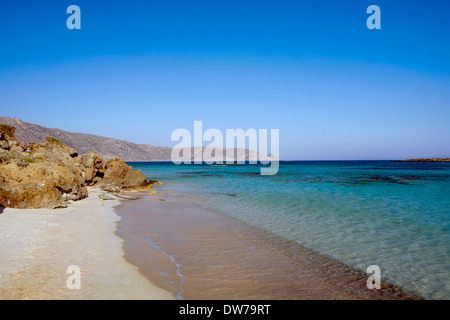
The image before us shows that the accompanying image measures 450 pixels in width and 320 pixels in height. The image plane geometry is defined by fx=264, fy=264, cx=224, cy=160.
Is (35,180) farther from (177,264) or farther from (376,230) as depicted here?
(376,230)

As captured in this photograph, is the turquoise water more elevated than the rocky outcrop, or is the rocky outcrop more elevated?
the rocky outcrop

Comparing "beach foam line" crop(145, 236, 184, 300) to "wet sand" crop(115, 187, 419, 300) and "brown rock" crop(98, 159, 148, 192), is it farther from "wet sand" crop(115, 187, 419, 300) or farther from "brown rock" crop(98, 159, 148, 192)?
"brown rock" crop(98, 159, 148, 192)

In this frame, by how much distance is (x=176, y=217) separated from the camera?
13141mm

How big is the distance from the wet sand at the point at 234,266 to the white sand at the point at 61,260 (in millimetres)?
456

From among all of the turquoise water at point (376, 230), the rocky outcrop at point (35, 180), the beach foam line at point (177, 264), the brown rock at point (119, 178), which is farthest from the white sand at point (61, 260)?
the brown rock at point (119, 178)

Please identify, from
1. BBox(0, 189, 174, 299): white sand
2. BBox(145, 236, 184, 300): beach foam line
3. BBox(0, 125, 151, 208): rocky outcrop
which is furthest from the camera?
BBox(0, 125, 151, 208): rocky outcrop

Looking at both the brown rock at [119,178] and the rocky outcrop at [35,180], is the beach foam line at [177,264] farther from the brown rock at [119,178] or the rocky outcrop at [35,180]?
the brown rock at [119,178]

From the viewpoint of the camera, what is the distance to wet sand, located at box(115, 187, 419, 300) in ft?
18.1

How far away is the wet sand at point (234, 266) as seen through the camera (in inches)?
217

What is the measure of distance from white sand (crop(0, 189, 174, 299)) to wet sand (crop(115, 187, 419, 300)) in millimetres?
456

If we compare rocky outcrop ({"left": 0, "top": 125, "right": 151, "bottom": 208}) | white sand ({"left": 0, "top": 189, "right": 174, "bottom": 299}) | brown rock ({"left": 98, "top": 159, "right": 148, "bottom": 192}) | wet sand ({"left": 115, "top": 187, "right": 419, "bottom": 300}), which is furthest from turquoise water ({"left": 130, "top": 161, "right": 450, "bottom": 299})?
brown rock ({"left": 98, "top": 159, "right": 148, "bottom": 192})

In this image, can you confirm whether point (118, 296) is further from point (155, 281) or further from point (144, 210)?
point (144, 210)
